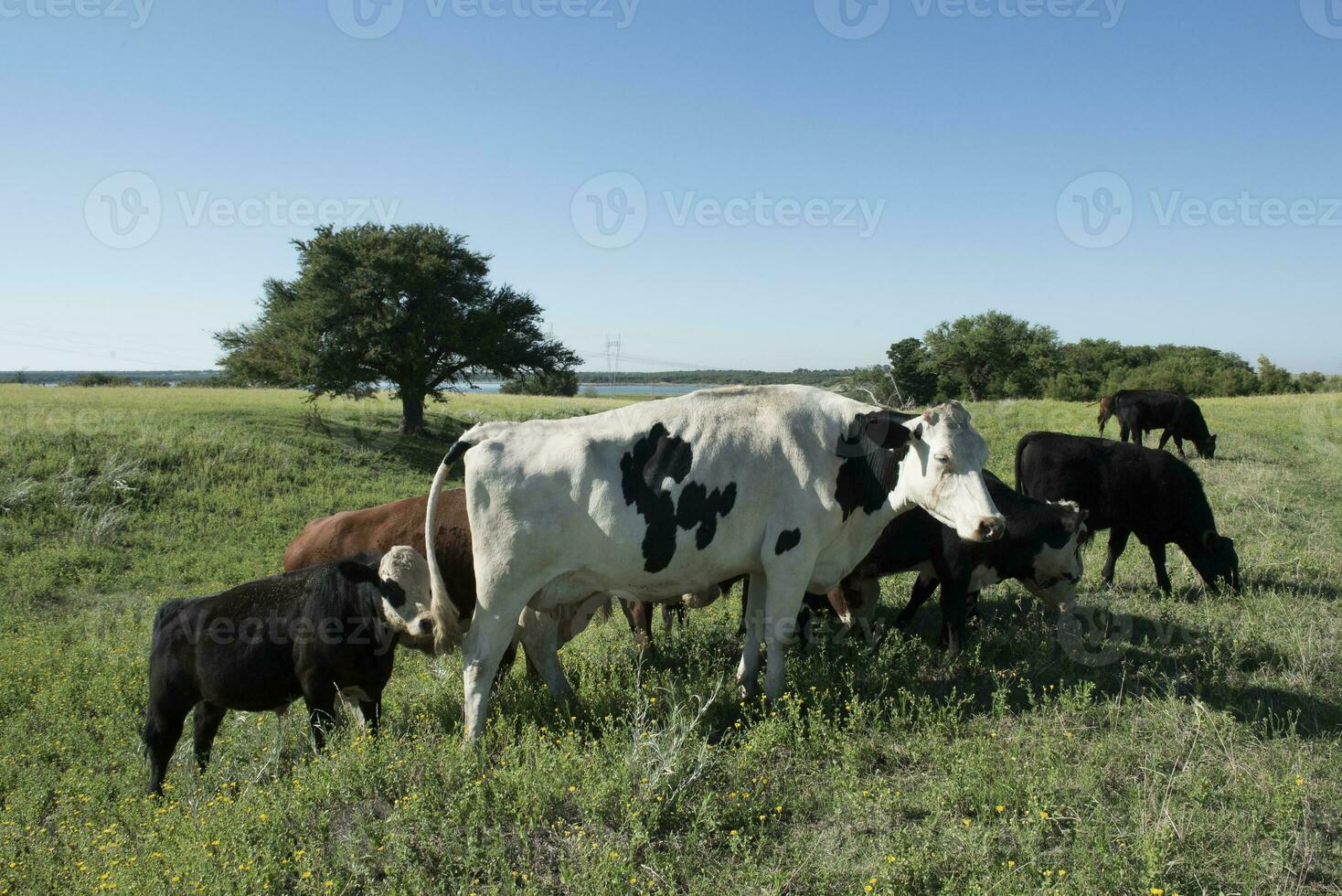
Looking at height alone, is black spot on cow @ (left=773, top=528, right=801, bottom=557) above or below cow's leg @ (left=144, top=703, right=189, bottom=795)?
above

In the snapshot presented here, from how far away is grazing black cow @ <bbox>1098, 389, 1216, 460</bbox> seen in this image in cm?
2105

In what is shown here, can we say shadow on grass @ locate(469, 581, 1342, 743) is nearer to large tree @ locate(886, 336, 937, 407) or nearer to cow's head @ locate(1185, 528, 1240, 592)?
cow's head @ locate(1185, 528, 1240, 592)

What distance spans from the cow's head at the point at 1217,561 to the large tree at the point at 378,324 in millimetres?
22841

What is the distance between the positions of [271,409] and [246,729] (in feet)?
82.2

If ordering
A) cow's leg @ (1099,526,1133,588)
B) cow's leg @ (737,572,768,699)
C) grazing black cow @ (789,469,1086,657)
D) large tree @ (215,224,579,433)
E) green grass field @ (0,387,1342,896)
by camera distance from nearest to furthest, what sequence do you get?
green grass field @ (0,387,1342,896) → cow's leg @ (737,572,768,699) → grazing black cow @ (789,469,1086,657) → cow's leg @ (1099,526,1133,588) → large tree @ (215,224,579,433)

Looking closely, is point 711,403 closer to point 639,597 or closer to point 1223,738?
point 639,597

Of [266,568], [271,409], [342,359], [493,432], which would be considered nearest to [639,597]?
[493,432]

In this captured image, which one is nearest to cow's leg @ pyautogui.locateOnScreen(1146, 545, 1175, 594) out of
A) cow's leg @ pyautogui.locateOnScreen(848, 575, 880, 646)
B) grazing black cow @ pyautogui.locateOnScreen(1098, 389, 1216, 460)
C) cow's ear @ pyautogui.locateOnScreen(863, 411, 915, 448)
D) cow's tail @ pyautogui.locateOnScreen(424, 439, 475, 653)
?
cow's leg @ pyautogui.locateOnScreen(848, 575, 880, 646)

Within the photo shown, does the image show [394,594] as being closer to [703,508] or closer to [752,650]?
[703,508]

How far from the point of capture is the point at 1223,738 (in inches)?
208

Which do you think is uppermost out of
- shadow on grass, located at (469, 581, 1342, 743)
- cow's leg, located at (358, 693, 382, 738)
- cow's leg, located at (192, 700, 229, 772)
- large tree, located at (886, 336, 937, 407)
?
large tree, located at (886, 336, 937, 407)

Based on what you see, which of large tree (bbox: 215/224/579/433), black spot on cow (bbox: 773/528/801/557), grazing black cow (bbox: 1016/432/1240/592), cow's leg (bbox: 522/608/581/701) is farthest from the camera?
large tree (bbox: 215/224/579/433)

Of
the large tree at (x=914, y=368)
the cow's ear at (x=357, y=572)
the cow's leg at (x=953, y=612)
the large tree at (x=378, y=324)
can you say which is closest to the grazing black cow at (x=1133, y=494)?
the cow's leg at (x=953, y=612)

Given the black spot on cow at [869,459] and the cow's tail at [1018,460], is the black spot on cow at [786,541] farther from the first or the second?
the cow's tail at [1018,460]
